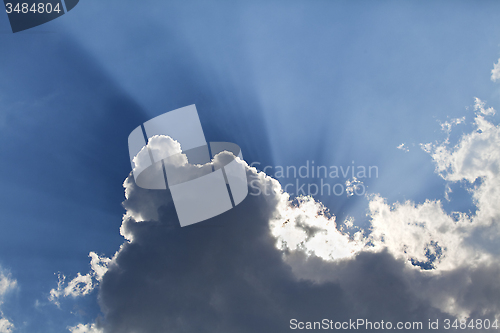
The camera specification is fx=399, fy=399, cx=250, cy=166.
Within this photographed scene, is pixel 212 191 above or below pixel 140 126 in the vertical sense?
below

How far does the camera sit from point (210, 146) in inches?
3819

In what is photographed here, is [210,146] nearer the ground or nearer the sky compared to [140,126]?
nearer the ground

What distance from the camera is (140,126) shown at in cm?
9525

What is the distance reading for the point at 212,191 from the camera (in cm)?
9738

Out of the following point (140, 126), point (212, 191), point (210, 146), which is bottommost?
point (212, 191)

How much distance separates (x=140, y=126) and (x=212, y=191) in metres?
23.2

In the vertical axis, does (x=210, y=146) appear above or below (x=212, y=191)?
above

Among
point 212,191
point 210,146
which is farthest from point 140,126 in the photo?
point 212,191

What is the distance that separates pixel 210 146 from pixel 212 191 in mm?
10978

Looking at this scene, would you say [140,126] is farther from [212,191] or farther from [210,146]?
[212,191]
